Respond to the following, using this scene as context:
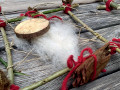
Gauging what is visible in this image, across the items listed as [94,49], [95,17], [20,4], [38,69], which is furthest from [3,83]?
[20,4]

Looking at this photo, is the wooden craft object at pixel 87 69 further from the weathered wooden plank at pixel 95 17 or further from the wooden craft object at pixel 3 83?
the weathered wooden plank at pixel 95 17

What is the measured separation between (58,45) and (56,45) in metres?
0.01

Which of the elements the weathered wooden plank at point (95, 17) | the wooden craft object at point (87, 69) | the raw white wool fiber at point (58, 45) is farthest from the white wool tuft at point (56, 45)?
the weathered wooden plank at point (95, 17)

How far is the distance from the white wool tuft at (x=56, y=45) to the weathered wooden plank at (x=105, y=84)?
19 centimetres

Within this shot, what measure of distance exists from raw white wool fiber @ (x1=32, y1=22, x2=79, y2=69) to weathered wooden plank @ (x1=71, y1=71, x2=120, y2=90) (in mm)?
189

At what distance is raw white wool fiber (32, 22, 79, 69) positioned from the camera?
901 millimetres

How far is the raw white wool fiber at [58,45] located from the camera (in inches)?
35.5

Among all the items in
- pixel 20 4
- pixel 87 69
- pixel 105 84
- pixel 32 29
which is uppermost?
pixel 20 4

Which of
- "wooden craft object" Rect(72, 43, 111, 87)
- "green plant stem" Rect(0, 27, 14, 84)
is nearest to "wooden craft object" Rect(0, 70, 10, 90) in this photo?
"green plant stem" Rect(0, 27, 14, 84)

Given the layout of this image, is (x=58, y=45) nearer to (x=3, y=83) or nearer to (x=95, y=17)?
(x=3, y=83)

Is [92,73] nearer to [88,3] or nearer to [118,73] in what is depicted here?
[118,73]

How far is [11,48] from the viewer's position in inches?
38.1

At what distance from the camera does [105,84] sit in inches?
30.8

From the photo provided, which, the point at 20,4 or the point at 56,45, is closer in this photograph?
the point at 56,45
